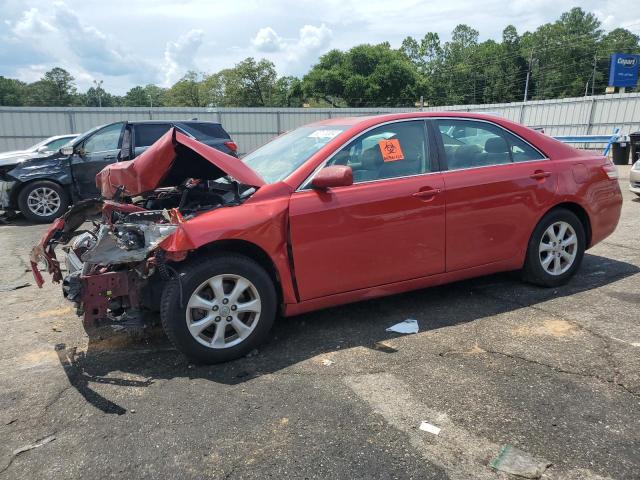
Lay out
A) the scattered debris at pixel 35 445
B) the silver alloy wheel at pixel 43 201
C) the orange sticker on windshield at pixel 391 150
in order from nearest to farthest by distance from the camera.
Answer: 1. the scattered debris at pixel 35 445
2. the orange sticker on windshield at pixel 391 150
3. the silver alloy wheel at pixel 43 201

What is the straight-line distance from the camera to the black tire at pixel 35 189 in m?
9.45

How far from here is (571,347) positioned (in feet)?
11.8

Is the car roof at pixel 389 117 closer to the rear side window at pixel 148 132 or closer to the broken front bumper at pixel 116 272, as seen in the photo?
the broken front bumper at pixel 116 272

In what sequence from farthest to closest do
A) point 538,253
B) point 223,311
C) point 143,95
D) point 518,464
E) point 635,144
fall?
point 143,95 → point 635,144 → point 538,253 → point 223,311 → point 518,464

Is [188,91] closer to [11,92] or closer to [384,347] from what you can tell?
[11,92]

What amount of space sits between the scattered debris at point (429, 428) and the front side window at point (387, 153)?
6.08ft

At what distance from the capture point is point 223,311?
3445 mm

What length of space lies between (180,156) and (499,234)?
2699mm

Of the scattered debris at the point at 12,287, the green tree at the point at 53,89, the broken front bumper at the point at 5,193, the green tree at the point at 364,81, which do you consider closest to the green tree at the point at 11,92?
the green tree at the point at 53,89

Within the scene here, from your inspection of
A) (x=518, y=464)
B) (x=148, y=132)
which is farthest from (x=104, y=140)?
(x=518, y=464)

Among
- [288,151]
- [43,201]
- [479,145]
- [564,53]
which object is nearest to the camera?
[288,151]

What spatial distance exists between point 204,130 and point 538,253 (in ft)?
25.6

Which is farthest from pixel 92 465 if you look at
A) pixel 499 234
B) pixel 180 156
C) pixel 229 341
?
pixel 499 234

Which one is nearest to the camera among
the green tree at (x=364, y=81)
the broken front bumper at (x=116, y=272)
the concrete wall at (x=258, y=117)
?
the broken front bumper at (x=116, y=272)
